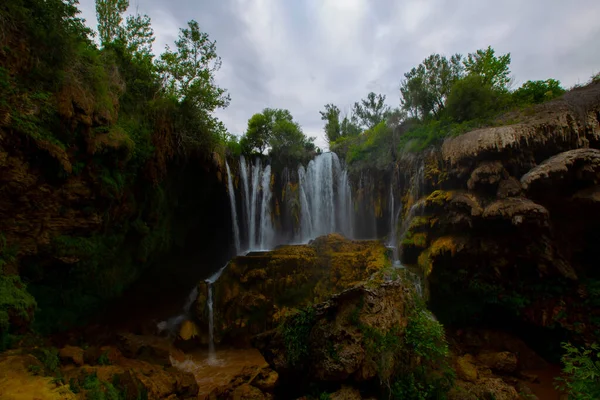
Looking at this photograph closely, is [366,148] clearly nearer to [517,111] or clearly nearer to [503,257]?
[517,111]

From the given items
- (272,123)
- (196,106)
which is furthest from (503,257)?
(272,123)

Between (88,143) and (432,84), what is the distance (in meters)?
17.0

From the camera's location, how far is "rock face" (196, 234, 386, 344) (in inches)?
380

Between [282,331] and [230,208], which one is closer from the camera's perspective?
[282,331]

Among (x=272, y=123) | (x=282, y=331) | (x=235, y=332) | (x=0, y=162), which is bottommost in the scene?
(x=235, y=332)

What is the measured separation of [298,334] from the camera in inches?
222

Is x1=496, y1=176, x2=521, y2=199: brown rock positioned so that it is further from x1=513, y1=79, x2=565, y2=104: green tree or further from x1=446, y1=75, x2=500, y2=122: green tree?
x1=513, y1=79, x2=565, y2=104: green tree

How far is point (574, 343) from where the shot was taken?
8312 mm

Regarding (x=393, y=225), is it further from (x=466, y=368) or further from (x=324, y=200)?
(x=466, y=368)

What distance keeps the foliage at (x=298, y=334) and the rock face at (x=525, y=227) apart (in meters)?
5.95

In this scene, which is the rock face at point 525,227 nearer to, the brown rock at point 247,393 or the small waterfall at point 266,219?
the brown rock at point 247,393

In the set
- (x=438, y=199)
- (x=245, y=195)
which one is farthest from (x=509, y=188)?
(x=245, y=195)

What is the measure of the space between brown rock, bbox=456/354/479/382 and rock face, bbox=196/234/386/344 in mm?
3410

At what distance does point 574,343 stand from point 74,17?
55.4 ft
